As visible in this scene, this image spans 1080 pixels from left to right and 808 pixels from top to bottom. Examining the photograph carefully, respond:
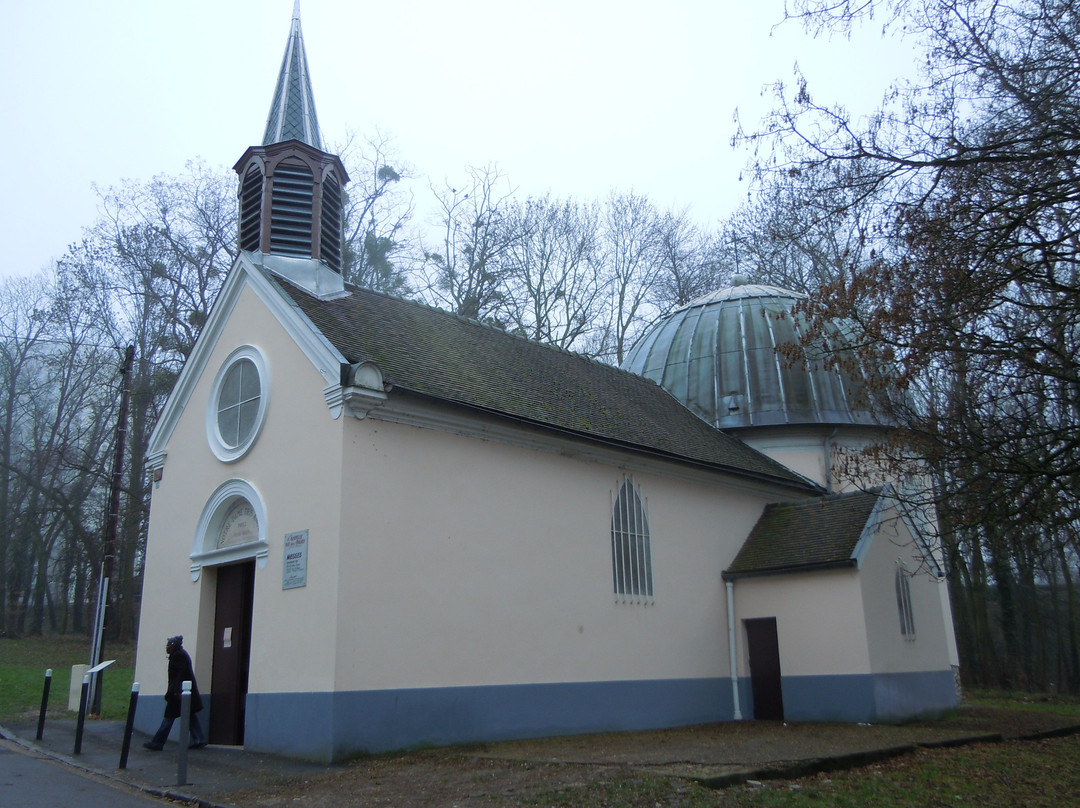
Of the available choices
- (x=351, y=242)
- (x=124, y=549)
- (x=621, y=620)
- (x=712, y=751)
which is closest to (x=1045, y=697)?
(x=621, y=620)

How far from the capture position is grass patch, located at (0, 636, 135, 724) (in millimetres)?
17859

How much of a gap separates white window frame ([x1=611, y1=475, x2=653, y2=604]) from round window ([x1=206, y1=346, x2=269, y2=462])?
613 cm

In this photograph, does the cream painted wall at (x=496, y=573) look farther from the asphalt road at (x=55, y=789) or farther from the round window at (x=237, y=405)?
the asphalt road at (x=55, y=789)

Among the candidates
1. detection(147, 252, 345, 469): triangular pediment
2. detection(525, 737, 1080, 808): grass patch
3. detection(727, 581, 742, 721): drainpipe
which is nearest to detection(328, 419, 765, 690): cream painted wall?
detection(727, 581, 742, 721): drainpipe

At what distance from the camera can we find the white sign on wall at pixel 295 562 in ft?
39.6

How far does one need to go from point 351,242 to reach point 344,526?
21353mm

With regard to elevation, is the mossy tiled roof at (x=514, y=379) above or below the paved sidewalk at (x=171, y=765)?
above

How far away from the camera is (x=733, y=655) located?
17500 millimetres

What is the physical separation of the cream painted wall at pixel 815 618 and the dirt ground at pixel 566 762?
1403mm

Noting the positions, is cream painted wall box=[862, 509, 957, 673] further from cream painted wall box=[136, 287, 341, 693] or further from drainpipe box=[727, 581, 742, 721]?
cream painted wall box=[136, 287, 341, 693]

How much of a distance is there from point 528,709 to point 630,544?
376 centimetres

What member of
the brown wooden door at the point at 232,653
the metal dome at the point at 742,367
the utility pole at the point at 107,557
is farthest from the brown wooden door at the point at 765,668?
the utility pole at the point at 107,557

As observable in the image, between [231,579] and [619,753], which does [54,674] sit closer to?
[231,579]

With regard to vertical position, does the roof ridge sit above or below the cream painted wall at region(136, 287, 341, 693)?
above
